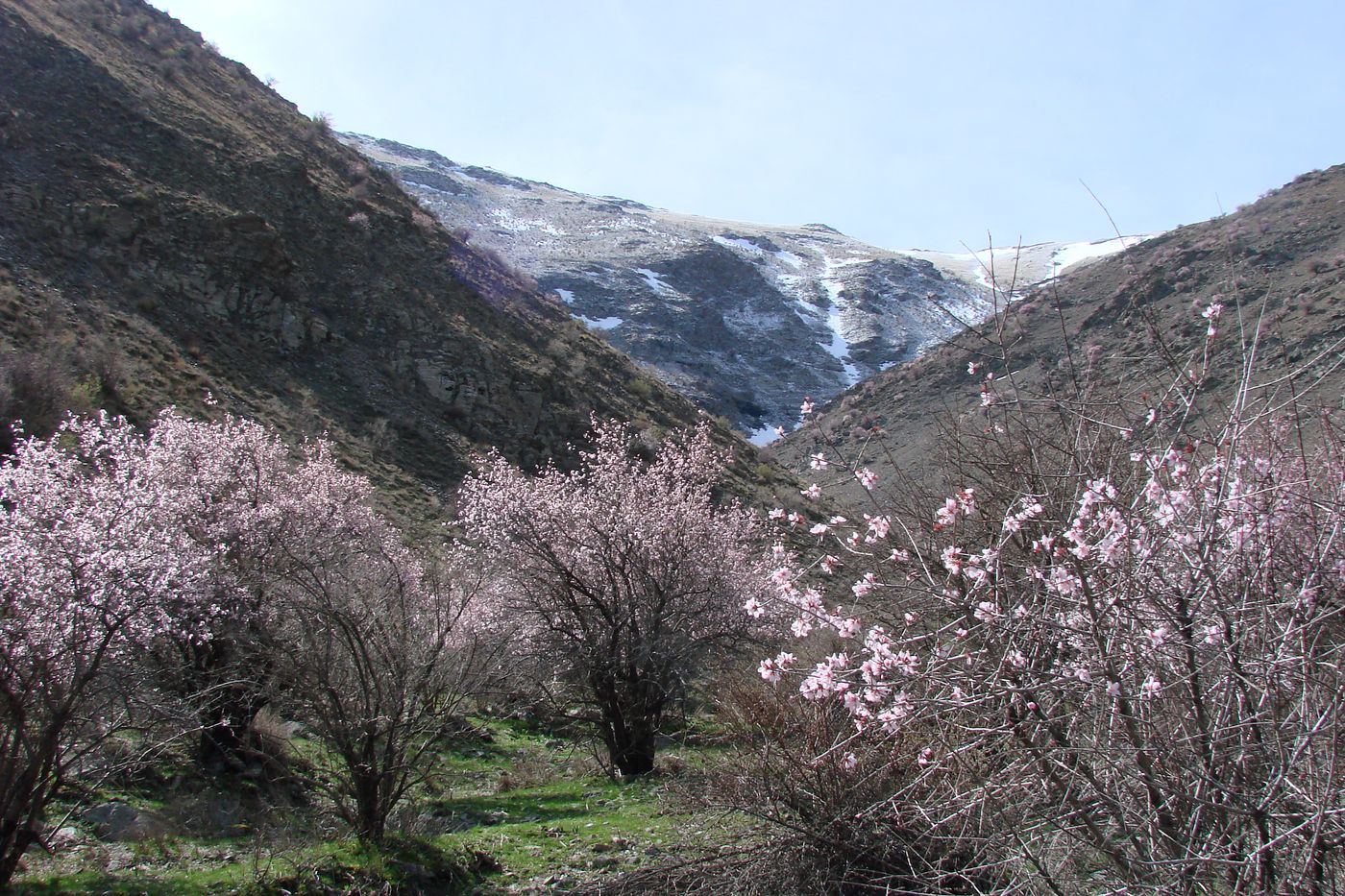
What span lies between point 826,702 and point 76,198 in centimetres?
3127

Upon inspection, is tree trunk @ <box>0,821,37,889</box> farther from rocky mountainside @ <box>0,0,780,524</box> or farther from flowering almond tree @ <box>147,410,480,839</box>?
rocky mountainside @ <box>0,0,780,524</box>

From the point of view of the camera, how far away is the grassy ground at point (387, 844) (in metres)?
6.94

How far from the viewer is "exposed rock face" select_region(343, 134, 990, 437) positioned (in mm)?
82875

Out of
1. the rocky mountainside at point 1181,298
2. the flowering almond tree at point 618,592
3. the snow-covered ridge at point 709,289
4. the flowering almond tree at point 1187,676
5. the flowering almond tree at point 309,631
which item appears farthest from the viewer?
the snow-covered ridge at point 709,289

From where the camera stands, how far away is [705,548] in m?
14.2

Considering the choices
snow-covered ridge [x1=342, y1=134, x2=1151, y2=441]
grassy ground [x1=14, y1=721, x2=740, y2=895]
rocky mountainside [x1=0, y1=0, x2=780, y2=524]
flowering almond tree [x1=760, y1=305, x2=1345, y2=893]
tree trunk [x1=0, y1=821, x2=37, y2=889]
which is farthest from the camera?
snow-covered ridge [x1=342, y1=134, x2=1151, y2=441]

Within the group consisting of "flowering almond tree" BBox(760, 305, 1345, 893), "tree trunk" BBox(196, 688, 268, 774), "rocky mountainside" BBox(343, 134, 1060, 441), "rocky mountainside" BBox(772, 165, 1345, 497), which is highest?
"rocky mountainside" BBox(343, 134, 1060, 441)

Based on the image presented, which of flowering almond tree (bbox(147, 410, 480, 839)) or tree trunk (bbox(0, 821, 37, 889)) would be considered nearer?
tree trunk (bbox(0, 821, 37, 889))

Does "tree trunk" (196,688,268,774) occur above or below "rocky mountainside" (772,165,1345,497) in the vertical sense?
below

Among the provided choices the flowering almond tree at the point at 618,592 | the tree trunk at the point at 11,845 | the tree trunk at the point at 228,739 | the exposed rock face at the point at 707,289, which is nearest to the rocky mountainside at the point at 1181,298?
the flowering almond tree at the point at 618,592

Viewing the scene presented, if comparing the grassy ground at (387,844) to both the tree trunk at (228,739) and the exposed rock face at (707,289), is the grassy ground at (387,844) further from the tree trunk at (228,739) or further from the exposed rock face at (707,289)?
the exposed rock face at (707,289)

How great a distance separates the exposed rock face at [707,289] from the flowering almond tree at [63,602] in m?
62.7

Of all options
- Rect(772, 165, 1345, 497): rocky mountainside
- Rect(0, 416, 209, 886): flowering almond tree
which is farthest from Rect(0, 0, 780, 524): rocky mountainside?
Rect(0, 416, 209, 886): flowering almond tree

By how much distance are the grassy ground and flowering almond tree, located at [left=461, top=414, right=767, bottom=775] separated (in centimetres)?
131
